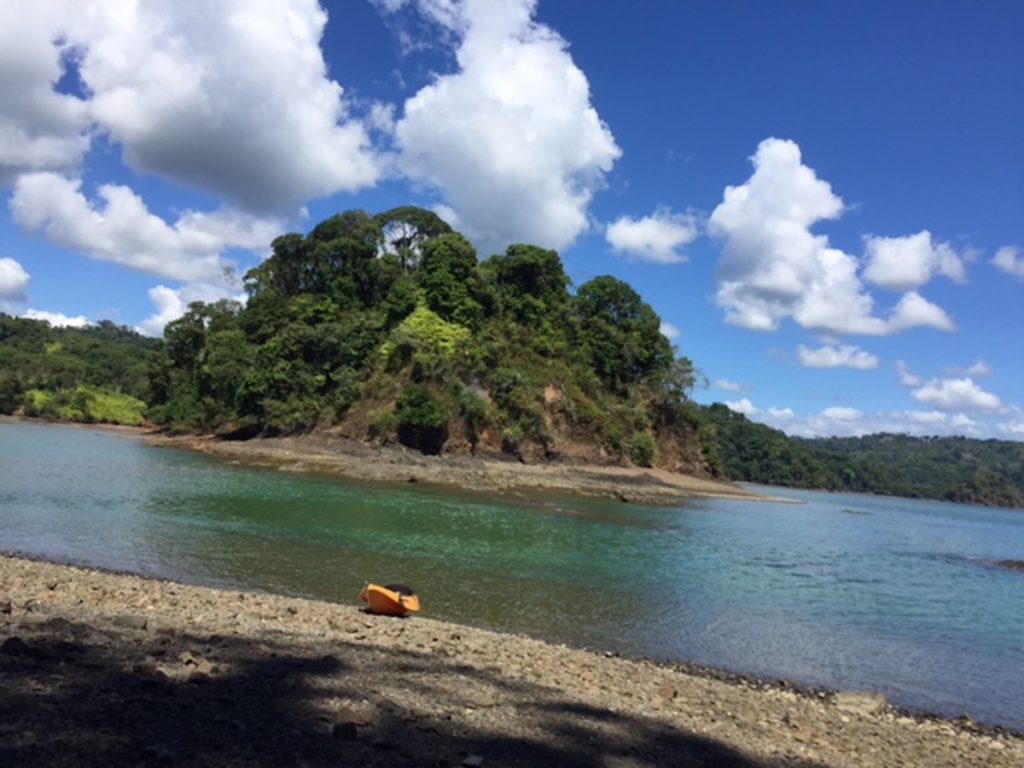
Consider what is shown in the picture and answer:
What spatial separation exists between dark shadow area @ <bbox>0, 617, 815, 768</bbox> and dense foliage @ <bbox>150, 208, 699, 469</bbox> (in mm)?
53638

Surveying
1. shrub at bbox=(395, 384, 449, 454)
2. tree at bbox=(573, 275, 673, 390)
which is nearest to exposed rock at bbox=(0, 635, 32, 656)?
shrub at bbox=(395, 384, 449, 454)

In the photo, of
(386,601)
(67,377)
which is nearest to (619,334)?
(386,601)

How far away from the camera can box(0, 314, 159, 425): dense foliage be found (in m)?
102

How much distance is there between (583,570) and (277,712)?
1703cm

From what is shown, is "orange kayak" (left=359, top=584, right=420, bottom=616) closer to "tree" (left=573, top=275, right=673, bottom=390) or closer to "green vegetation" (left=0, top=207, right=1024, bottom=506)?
"green vegetation" (left=0, top=207, right=1024, bottom=506)

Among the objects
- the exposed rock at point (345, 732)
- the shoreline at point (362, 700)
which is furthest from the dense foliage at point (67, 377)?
the exposed rock at point (345, 732)

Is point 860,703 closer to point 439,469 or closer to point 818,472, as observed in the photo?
point 439,469

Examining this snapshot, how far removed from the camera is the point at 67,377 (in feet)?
362

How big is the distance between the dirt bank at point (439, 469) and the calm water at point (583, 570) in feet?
35.2

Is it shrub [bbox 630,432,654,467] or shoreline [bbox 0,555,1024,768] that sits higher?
shrub [bbox 630,432,654,467]

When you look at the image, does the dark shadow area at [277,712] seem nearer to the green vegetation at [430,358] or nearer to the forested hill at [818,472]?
the green vegetation at [430,358]

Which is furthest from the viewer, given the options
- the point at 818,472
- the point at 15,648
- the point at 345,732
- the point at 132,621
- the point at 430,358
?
the point at 818,472

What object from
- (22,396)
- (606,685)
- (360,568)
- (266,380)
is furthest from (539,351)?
(22,396)

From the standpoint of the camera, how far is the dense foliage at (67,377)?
335ft
